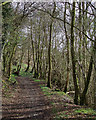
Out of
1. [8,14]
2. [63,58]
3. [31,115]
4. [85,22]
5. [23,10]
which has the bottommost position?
[31,115]

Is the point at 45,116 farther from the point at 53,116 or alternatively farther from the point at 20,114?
the point at 20,114

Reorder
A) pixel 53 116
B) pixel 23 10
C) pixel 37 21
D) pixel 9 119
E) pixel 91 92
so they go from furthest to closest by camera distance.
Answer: pixel 37 21 → pixel 23 10 → pixel 91 92 → pixel 53 116 → pixel 9 119

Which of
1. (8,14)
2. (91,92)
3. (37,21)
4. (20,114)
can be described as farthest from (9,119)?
(37,21)

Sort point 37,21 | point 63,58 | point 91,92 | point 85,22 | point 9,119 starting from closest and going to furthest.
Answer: point 9,119, point 85,22, point 91,92, point 63,58, point 37,21

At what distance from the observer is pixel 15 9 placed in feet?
68.7

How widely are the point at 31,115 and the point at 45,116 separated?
837 mm

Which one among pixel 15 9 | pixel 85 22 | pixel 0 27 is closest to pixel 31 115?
pixel 85 22

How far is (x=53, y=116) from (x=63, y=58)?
52.2 feet

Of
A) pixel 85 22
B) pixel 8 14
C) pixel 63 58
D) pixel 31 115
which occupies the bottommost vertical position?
pixel 31 115

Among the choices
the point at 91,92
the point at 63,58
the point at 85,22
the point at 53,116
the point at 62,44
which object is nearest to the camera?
the point at 53,116

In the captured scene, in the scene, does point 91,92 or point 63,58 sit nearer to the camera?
point 91,92

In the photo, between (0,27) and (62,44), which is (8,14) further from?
(62,44)

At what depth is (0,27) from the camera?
15828mm

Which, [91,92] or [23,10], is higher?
[23,10]
